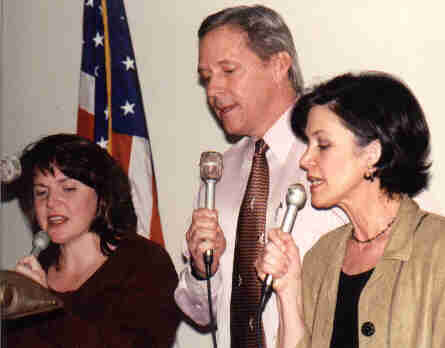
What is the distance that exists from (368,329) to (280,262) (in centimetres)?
34

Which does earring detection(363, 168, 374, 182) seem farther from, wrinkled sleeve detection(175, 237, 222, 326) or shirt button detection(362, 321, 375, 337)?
wrinkled sleeve detection(175, 237, 222, 326)

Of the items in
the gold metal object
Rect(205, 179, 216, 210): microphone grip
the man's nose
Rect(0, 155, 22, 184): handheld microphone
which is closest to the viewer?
the gold metal object

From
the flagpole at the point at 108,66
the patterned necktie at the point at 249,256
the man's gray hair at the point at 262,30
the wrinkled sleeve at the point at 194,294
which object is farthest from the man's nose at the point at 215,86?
the flagpole at the point at 108,66

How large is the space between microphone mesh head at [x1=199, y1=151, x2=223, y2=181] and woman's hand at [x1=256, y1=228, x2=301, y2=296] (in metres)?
0.33

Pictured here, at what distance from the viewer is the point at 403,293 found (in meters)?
2.04

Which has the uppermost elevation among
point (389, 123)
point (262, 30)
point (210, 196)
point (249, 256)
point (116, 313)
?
point (262, 30)

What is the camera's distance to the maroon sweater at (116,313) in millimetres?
2600

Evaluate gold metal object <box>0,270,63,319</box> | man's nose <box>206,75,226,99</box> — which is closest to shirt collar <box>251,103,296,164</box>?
man's nose <box>206,75,226,99</box>

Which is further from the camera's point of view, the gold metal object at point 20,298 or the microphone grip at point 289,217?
the microphone grip at point 289,217

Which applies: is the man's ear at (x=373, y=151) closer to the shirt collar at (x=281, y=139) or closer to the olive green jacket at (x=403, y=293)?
the olive green jacket at (x=403, y=293)

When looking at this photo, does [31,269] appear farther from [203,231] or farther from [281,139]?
[281,139]

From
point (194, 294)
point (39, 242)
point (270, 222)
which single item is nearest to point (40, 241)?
point (39, 242)

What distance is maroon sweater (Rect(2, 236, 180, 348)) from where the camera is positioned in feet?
8.53

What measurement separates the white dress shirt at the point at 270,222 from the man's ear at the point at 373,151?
19.0 inches
